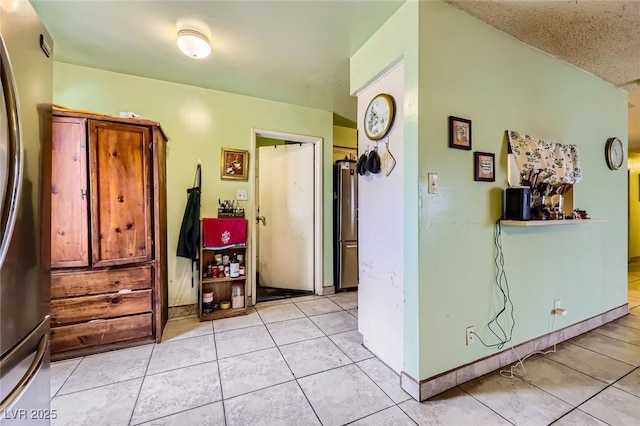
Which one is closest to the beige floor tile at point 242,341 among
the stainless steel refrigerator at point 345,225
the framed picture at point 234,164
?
the stainless steel refrigerator at point 345,225

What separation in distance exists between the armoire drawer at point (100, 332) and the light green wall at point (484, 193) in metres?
2.14

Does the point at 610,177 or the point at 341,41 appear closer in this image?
the point at 341,41

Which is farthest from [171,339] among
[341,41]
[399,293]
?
[341,41]

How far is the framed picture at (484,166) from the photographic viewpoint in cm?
172

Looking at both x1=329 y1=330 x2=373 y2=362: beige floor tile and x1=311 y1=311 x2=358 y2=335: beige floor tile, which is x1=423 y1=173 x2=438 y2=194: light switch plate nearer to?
x1=329 y1=330 x2=373 y2=362: beige floor tile

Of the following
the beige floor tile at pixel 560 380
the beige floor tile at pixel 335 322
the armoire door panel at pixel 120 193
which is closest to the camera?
the beige floor tile at pixel 560 380

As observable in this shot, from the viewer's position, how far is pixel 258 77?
2631mm

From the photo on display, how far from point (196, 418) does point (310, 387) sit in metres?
0.64

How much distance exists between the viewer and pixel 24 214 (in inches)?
28.5

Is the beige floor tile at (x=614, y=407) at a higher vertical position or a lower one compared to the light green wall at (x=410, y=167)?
lower

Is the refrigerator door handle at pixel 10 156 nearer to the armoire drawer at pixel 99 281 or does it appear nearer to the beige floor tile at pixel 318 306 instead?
the armoire drawer at pixel 99 281

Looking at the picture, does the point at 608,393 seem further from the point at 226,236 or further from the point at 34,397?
the point at 226,236

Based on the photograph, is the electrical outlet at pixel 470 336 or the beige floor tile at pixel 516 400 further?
the electrical outlet at pixel 470 336

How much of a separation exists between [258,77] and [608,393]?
3.49 meters
